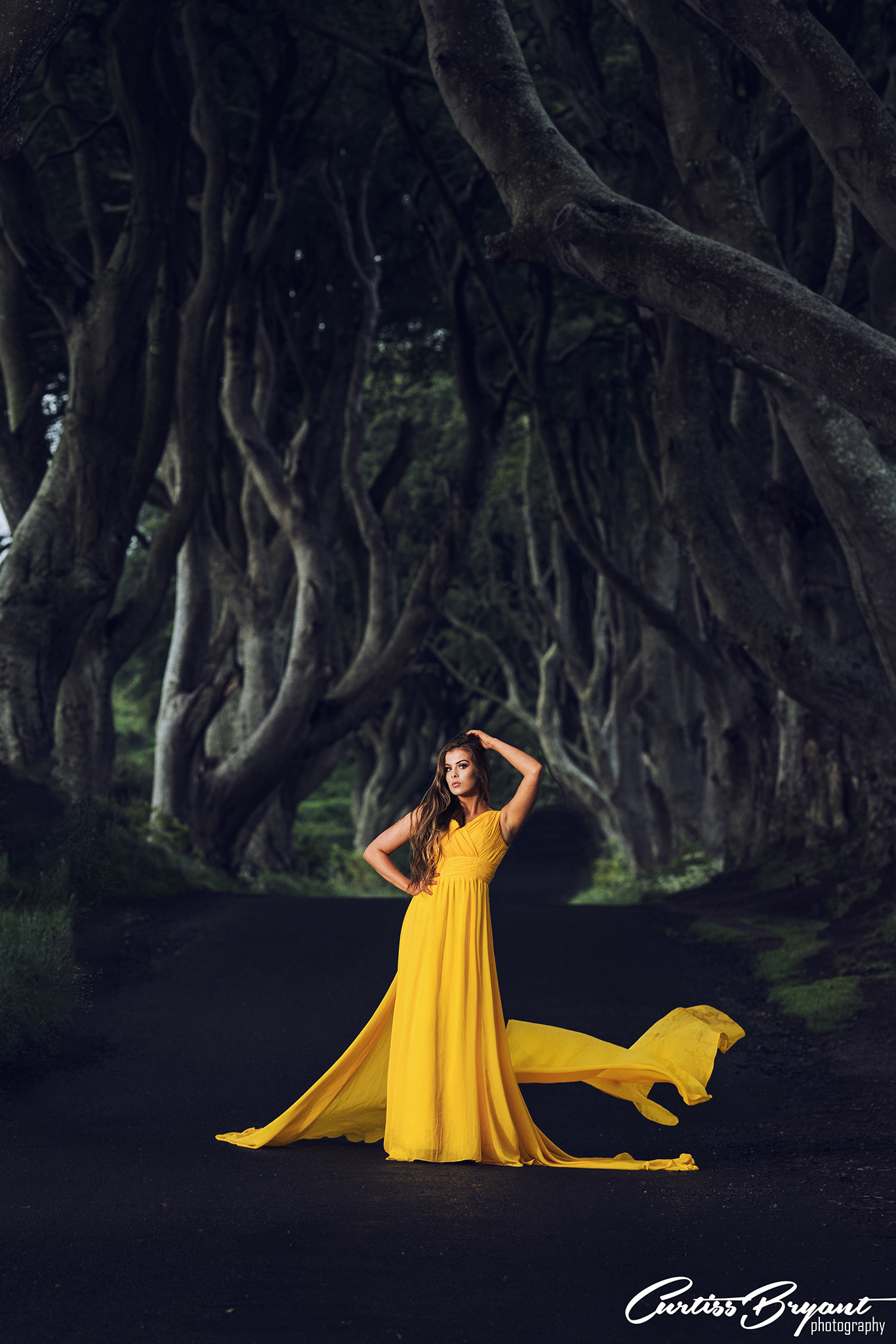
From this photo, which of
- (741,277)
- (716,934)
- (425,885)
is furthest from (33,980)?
(716,934)

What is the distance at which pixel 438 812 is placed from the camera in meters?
5.86

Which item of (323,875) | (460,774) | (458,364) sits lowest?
(323,875)

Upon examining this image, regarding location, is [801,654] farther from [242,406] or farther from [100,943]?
[242,406]

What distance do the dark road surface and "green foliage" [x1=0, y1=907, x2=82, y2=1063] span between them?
205 mm

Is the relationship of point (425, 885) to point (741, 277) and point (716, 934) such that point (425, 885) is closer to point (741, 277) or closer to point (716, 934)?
point (741, 277)

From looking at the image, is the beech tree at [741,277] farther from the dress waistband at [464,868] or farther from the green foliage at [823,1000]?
the dress waistband at [464,868]

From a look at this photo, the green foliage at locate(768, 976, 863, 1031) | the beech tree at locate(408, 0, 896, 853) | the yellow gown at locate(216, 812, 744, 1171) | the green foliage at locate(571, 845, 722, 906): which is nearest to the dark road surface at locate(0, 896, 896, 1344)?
the yellow gown at locate(216, 812, 744, 1171)

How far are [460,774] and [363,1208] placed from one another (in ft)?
6.12

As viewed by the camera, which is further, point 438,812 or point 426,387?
point 426,387

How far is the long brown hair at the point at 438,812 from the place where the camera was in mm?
5863

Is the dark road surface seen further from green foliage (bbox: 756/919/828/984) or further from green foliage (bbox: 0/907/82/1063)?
green foliage (bbox: 756/919/828/984)
